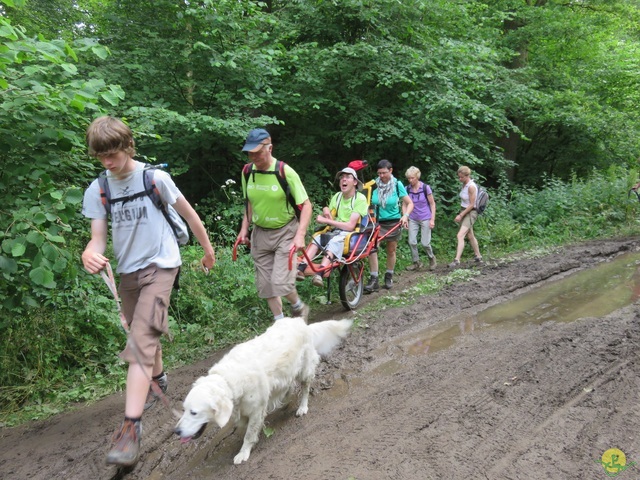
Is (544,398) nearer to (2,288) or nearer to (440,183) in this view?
(2,288)

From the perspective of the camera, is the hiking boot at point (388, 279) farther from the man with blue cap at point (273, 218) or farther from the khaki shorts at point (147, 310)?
the khaki shorts at point (147, 310)

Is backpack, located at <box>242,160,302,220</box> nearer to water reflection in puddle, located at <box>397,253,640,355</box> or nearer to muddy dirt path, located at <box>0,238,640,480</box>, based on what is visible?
muddy dirt path, located at <box>0,238,640,480</box>

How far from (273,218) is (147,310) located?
1.91 metres

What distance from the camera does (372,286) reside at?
309 inches

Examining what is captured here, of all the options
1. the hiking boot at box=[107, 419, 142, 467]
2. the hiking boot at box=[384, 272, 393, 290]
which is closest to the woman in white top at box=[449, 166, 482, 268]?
the hiking boot at box=[384, 272, 393, 290]

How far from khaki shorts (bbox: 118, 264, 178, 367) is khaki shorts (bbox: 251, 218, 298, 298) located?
5.05 feet

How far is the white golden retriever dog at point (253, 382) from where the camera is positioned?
2717mm

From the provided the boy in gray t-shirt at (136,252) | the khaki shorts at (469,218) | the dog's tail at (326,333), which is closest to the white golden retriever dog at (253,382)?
the dog's tail at (326,333)

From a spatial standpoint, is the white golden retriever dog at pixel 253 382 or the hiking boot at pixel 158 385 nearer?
the white golden retriever dog at pixel 253 382

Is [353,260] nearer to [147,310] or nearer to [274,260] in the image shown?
[274,260]

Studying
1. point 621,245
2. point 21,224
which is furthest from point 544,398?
point 621,245

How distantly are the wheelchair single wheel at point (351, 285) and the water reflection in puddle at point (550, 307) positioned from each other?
147 cm

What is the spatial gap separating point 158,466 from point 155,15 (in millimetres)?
8214

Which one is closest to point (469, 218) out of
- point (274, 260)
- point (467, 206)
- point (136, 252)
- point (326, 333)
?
point (467, 206)
